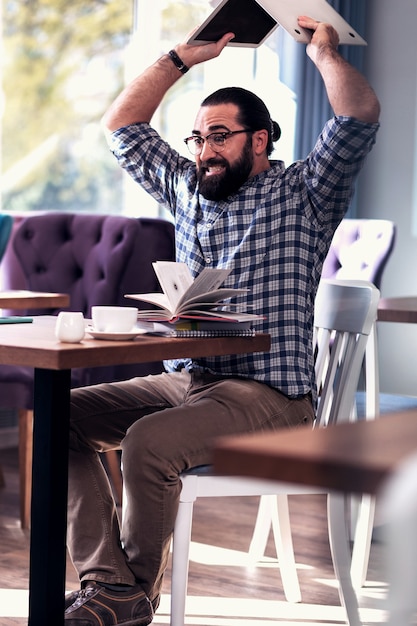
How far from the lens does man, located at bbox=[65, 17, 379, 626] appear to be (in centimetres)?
187

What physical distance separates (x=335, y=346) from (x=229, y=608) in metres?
0.66

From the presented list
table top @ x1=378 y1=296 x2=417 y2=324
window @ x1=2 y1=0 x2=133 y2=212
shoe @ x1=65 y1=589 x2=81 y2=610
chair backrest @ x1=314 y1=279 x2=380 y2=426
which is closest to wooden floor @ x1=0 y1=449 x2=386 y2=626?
shoe @ x1=65 y1=589 x2=81 y2=610

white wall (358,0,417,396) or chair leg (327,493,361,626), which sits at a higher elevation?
white wall (358,0,417,396)

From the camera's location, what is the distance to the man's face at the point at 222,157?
225cm

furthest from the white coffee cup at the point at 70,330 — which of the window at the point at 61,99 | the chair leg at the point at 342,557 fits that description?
the window at the point at 61,99

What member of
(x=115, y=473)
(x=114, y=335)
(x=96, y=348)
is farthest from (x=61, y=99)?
(x=96, y=348)

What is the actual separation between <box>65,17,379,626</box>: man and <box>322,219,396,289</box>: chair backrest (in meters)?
1.32

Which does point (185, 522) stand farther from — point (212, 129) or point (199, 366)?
point (212, 129)

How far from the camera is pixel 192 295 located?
191cm

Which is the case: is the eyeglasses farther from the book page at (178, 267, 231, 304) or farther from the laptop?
the book page at (178, 267, 231, 304)

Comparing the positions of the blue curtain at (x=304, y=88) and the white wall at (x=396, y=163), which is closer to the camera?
the blue curtain at (x=304, y=88)

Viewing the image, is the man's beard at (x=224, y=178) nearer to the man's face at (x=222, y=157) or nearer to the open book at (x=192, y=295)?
the man's face at (x=222, y=157)

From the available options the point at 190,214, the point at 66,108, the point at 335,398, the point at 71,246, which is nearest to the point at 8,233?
the point at 71,246

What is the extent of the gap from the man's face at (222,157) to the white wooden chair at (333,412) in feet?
1.00
